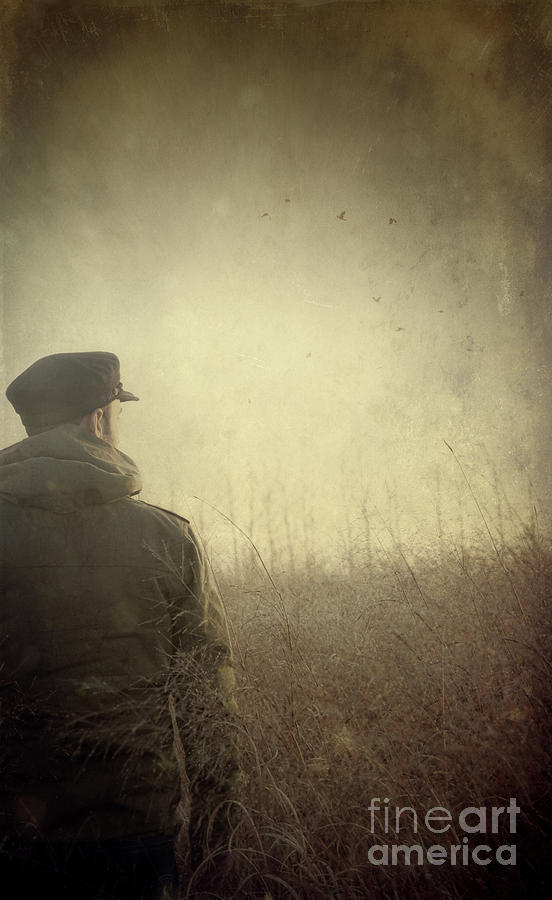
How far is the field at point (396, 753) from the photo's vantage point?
35.5 inches

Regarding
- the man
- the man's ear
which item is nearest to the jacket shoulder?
the man

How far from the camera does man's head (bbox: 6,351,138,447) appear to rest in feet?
3.76

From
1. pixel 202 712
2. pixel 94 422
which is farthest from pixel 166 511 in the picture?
pixel 202 712

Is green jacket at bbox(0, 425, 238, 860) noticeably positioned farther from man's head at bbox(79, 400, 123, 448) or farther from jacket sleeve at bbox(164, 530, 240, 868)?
man's head at bbox(79, 400, 123, 448)

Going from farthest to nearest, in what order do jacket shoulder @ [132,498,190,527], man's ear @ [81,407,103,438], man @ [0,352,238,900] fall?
man's ear @ [81,407,103,438]
jacket shoulder @ [132,498,190,527]
man @ [0,352,238,900]

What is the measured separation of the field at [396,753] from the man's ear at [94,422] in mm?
757

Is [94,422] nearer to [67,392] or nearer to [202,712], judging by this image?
[67,392]

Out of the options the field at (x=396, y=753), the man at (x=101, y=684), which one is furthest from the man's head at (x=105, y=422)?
the field at (x=396, y=753)

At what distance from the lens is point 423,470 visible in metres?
2.87

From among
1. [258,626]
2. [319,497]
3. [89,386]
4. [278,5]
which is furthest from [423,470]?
[278,5]

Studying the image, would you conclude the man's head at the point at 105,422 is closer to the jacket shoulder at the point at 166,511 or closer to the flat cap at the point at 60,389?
the flat cap at the point at 60,389

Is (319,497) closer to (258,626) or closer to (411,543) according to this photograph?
(411,543)

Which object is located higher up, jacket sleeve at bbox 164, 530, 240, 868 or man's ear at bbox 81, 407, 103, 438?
man's ear at bbox 81, 407, 103, 438

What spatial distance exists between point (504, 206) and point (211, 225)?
1.79 metres
